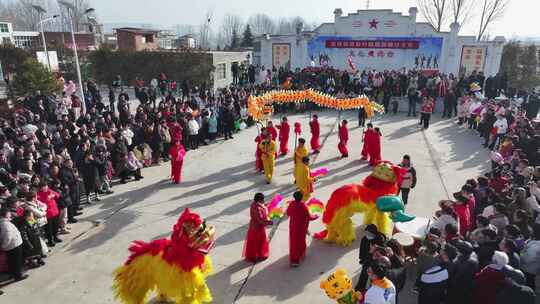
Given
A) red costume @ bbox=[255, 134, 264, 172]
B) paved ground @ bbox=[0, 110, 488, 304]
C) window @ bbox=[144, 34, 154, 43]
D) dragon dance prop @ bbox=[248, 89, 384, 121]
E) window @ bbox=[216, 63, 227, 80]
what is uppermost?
window @ bbox=[144, 34, 154, 43]

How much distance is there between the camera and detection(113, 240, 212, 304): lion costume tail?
5261 millimetres

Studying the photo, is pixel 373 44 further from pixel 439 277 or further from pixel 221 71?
pixel 439 277

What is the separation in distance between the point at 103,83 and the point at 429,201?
2374 centimetres

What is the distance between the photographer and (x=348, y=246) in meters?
7.62

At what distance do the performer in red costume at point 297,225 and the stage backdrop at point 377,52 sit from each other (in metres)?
17.9

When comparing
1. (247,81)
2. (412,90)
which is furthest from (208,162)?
(247,81)

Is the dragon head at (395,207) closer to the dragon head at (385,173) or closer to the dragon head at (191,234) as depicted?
the dragon head at (385,173)

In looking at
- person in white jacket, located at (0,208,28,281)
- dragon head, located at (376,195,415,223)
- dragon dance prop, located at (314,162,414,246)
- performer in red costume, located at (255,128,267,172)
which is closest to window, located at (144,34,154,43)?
performer in red costume, located at (255,128,267,172)

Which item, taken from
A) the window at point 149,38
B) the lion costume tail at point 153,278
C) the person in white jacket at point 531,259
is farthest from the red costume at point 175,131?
the window at point 149,38

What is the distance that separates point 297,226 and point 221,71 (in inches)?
860

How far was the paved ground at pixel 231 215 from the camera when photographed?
644 cm

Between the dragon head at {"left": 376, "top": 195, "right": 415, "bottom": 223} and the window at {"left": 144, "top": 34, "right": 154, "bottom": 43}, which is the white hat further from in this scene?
the window at {"left": 144, "top": 34, "right": 154, "bottom": 43}

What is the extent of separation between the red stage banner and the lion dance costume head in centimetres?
2148

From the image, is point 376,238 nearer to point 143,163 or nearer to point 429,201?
point 429,201
